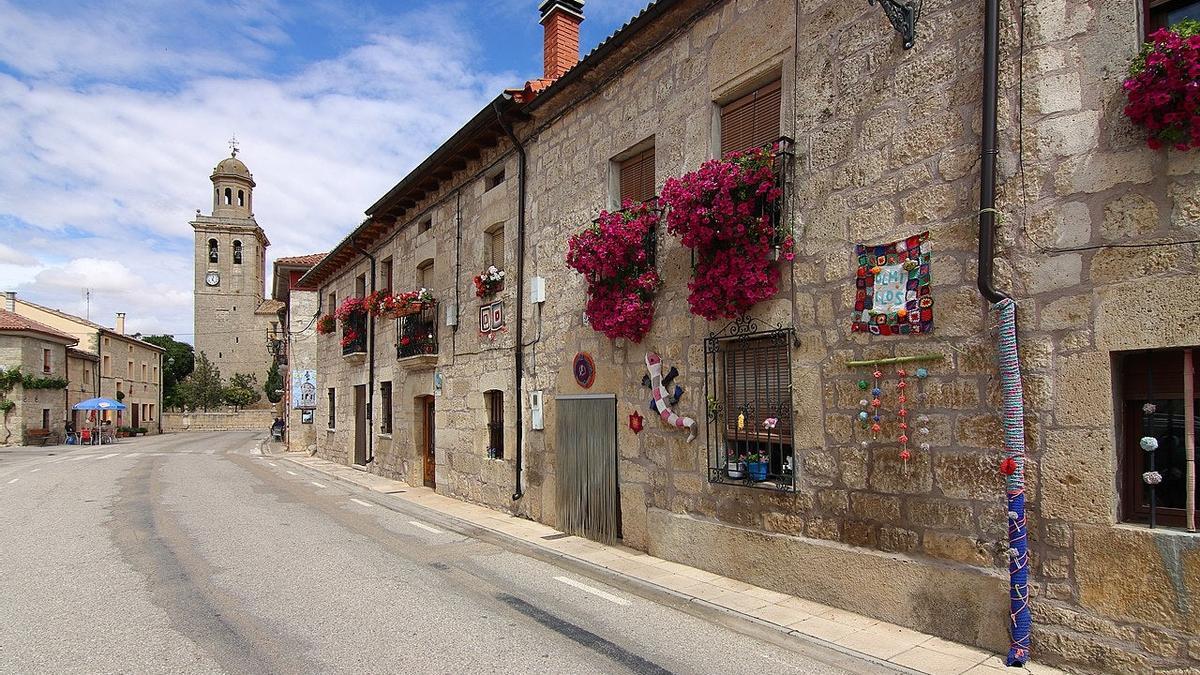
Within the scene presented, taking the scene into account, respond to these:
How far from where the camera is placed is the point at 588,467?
342 inches

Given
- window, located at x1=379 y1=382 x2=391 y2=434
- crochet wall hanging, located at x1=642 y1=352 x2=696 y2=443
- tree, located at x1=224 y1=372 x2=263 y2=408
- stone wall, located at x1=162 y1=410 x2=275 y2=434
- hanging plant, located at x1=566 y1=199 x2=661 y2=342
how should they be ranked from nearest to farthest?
crochet wall hanging, located at x1=642 y1=352 x2=696 y2=443, hanging plant, located at x1=566 y1=199 x2=661 y2=342, window, located at x1=379 y1=382 x2=391 y2=434, stone wall, located at x1=162 y1=410 x2=275 y2=434, tree, located at x1=224 y1=372 x2=263 y2=408

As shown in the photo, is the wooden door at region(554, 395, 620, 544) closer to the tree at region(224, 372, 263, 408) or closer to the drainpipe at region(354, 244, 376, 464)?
the drainpipe at region(354, 244, 376, 464)

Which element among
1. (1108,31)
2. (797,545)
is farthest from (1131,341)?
(797,545)

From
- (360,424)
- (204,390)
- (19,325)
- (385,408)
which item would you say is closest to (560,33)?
(385,408)

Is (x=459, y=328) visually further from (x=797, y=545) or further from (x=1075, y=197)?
(x=1075, y=197)

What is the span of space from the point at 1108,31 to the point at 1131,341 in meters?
1.78

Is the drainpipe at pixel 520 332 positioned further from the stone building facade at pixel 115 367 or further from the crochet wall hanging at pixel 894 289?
the stone building facade at pixel 115 367

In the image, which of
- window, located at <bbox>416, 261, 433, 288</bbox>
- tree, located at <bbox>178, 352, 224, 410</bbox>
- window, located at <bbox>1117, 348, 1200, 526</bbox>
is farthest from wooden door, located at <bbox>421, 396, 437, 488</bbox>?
tree, located at <bbox>178, 352, 224, 410</bbox>

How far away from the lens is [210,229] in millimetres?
61906

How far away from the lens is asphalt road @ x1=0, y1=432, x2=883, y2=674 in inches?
188

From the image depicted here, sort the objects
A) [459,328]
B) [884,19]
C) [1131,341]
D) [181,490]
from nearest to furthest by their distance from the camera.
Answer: [1131,341] < [884,19] < [459,328] < [181,490]

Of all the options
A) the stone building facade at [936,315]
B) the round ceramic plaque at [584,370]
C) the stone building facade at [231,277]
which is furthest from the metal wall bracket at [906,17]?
the stone building facade at [231,277]

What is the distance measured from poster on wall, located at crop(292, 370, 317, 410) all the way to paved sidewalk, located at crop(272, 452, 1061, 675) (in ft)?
52.5

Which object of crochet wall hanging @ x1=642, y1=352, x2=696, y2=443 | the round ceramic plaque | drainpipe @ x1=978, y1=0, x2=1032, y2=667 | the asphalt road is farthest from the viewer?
the round ceramic plaque
